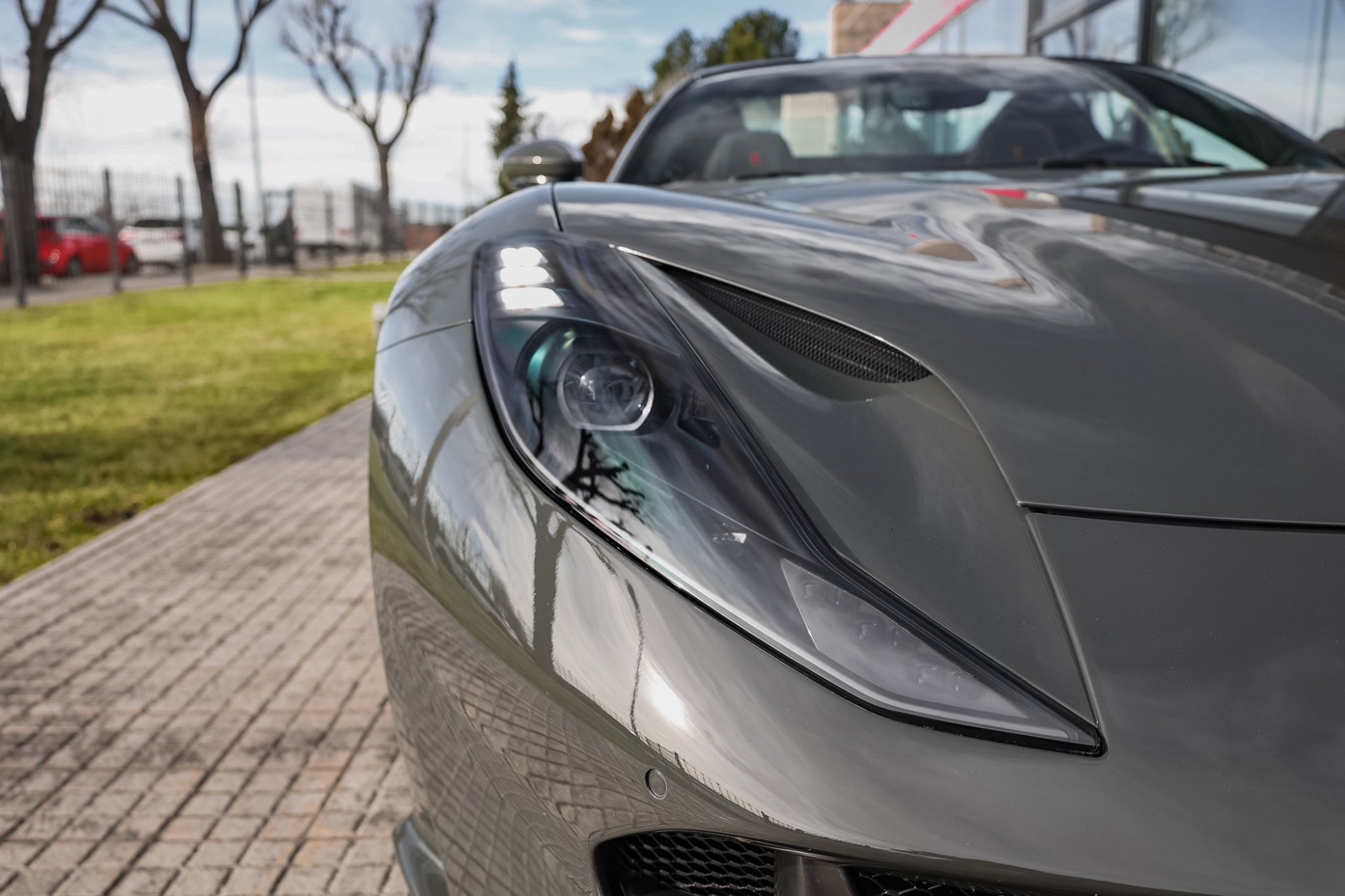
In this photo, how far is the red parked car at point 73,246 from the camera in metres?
18.1

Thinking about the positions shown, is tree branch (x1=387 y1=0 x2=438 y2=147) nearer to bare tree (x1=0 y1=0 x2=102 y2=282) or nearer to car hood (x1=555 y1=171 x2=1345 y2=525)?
bare tree (x1=0 y1=0 x2=102 y2=282)

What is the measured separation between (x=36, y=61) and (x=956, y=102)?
74.0 feet

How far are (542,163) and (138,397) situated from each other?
626cm

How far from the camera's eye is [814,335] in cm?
120

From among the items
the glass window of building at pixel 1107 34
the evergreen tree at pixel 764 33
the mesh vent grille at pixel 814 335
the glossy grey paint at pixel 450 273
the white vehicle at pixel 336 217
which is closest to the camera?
the mesh vent grille at pixel 814 335

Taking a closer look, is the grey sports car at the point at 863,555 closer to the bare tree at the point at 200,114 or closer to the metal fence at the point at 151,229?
the metal fence at the point at 151,229

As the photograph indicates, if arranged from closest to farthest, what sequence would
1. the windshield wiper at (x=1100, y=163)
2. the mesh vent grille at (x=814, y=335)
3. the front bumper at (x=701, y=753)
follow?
1. the front bumper at (x=701, y=753)
2. the mesh vent grille at (x=814, y=335)
3. the windshield wiper at (x=1100, y=163)

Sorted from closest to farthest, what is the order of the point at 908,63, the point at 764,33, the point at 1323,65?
the point at 908,63
the point at 1323,65
the point at 764,33

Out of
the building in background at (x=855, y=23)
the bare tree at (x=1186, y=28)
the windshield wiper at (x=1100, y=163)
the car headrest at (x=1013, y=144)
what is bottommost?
the windshield wiper at (x=1100, y=163)

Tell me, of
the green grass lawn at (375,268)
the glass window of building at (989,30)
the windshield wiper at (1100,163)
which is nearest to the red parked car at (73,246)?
the green grass lawn at (375,268)

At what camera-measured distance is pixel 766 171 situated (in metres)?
2.70

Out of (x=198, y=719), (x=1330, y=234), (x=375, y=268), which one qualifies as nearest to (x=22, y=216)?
(x=375, y=268)

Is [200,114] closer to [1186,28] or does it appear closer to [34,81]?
[34,81]

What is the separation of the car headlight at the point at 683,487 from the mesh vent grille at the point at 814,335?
0.24ft
